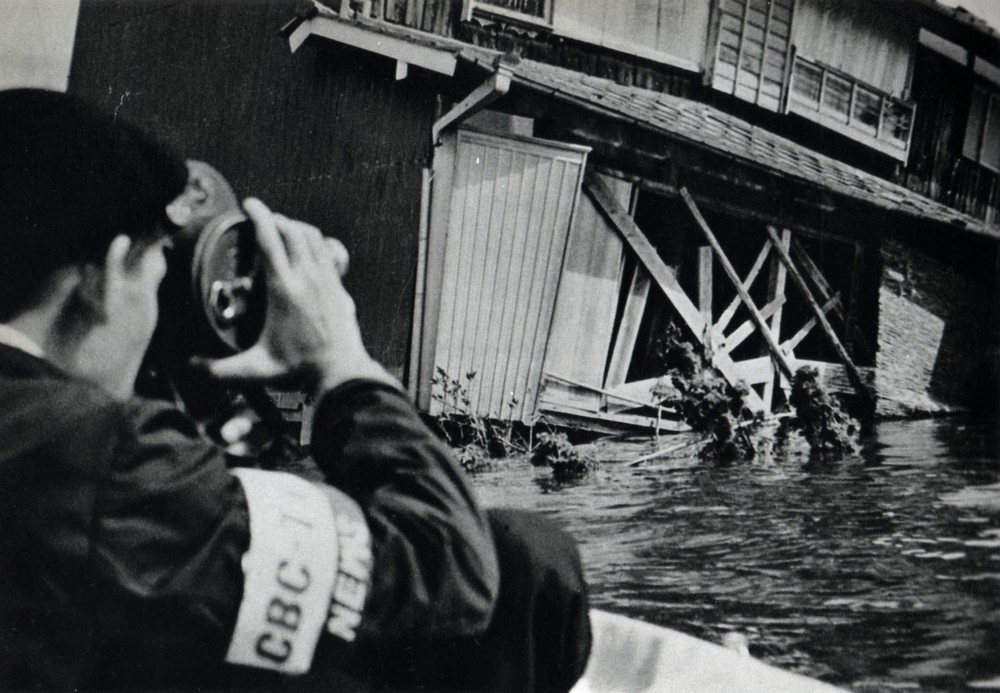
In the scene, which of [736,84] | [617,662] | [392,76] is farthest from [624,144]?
[617,662]

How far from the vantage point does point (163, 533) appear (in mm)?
3025

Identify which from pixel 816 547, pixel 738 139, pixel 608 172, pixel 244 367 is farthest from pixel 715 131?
pixel 244 367

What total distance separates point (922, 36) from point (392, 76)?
6.55 feet

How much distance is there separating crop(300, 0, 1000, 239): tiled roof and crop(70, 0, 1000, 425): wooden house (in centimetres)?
1

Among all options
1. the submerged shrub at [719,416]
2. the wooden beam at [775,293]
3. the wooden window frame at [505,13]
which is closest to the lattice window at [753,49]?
the wooden beam at [775,293]

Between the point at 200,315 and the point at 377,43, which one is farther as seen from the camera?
the point at 377,43

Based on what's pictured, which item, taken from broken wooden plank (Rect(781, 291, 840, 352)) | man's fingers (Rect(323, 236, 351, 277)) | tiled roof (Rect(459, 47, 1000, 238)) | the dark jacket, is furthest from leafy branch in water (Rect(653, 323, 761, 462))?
man's fingers (Rect(323, 236, 351, 277))

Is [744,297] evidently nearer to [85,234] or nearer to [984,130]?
[984,130]

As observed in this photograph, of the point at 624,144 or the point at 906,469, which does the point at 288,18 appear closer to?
the point at 624,144

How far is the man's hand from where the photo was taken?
11.1ft

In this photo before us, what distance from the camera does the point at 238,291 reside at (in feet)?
11.2

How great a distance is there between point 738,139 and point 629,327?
825 mm

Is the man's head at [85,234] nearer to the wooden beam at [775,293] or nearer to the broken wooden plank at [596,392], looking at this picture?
the broken wooden plank at [596,392]

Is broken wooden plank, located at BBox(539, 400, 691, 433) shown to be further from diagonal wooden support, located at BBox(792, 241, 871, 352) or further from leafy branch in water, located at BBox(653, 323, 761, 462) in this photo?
diagonal wooden support, located at BBox(792, 241, 871, 352)
